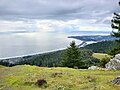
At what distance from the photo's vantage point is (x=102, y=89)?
26312 mm

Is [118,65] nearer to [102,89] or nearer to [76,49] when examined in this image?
[102,89]

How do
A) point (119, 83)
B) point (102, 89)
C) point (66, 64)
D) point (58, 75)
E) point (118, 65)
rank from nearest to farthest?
point (102, 89) → point (119, 83) → point (58, 75) → point (118, 65) → point (66, 64)

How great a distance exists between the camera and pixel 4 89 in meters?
30.5

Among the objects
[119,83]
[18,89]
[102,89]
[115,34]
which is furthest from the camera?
[115,34]

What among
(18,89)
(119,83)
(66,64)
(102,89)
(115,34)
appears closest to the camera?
(102,89)

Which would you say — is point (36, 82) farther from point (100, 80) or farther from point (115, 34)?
point (115, 34)

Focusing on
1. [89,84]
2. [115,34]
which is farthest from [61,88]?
[115,34]

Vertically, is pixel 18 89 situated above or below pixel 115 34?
below

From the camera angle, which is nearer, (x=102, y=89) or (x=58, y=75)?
(x=102, y=89)

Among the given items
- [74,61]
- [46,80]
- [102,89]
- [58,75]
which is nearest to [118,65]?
[58,75]

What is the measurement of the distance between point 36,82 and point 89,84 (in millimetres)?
6431

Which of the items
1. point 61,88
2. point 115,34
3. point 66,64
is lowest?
point 66,64

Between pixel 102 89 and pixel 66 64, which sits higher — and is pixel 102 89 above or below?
above

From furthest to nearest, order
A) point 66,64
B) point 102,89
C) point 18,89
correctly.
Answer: point 66,64, point 18,89, point 102,89
